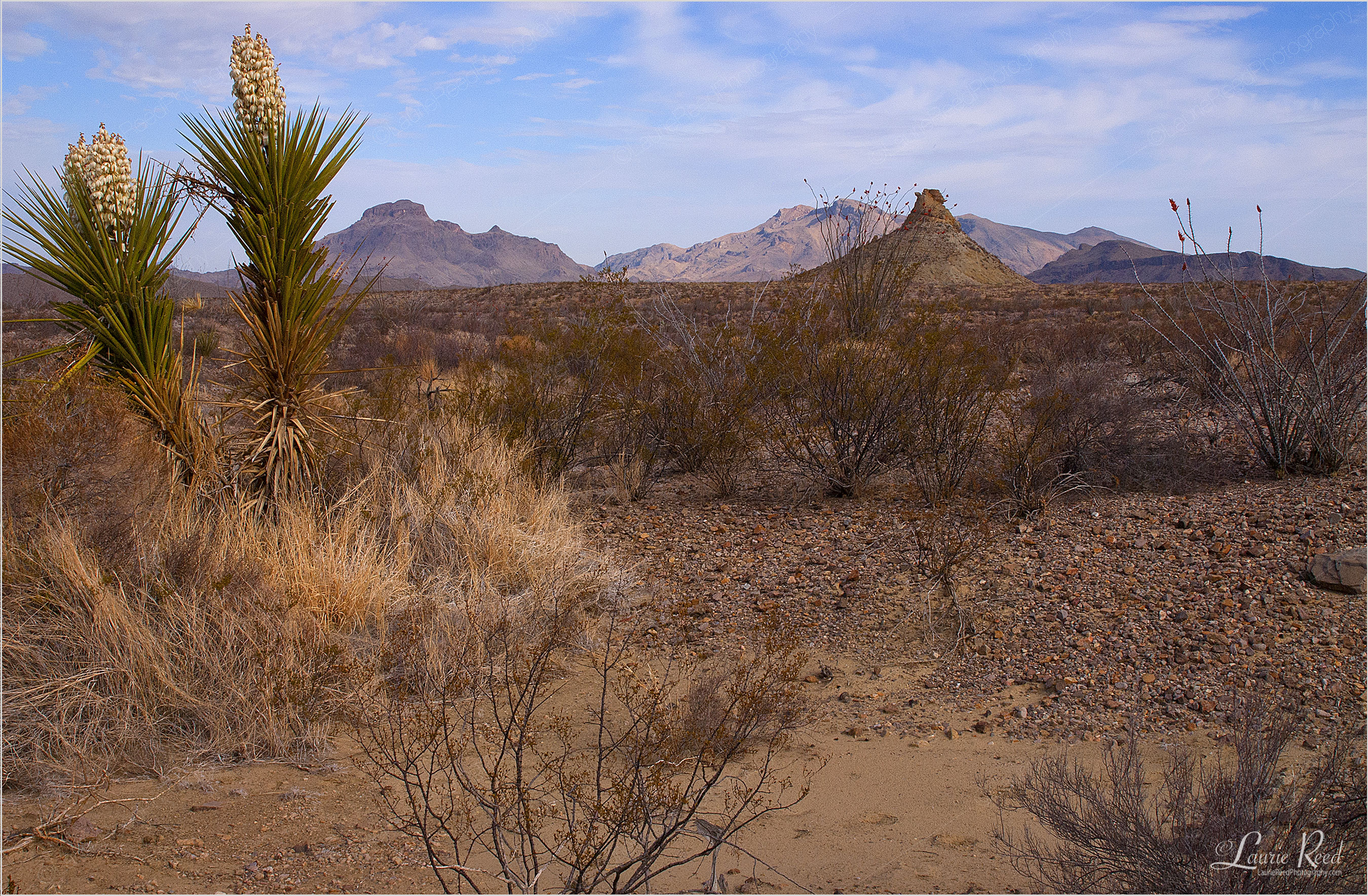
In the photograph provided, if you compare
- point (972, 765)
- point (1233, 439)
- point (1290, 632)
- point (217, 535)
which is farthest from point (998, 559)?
point (217, 535)

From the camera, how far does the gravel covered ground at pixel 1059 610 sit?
A: 431 cm

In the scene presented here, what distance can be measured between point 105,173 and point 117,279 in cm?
74

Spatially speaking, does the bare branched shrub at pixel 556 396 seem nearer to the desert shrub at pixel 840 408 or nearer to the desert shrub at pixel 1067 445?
the desert shrub at pixel 840 408

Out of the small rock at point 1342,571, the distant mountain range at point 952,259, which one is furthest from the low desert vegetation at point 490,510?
the distant mountain range at point 952,259

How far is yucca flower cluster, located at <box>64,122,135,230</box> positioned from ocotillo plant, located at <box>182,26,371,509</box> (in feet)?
2.01

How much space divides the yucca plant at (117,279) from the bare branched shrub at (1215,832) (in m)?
5.71

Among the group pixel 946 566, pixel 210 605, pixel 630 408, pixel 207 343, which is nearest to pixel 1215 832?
pixel 946 566

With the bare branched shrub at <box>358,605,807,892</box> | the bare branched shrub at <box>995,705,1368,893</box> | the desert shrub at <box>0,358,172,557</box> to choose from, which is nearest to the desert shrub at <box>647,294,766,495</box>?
the bare branched shrub at <box>358,605,807,892</box>

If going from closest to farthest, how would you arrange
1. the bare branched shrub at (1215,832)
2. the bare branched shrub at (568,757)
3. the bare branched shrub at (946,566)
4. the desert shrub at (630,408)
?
the bare branched shrub at (1215,832) < the bare branched shrub at (568,757) < the bare branched shrub at (946,566) < the desert shrub at (630,408)

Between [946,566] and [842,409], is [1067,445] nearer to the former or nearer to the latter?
[842,409]

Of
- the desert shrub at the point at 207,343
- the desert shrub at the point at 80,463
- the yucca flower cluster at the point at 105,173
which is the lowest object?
the desert shrub at the point at 80,463

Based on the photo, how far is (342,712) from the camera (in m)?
4.20

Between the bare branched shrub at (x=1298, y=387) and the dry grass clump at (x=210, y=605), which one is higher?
the bare branched shrub at (x=1298, y=387)

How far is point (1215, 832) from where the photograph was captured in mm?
2516
